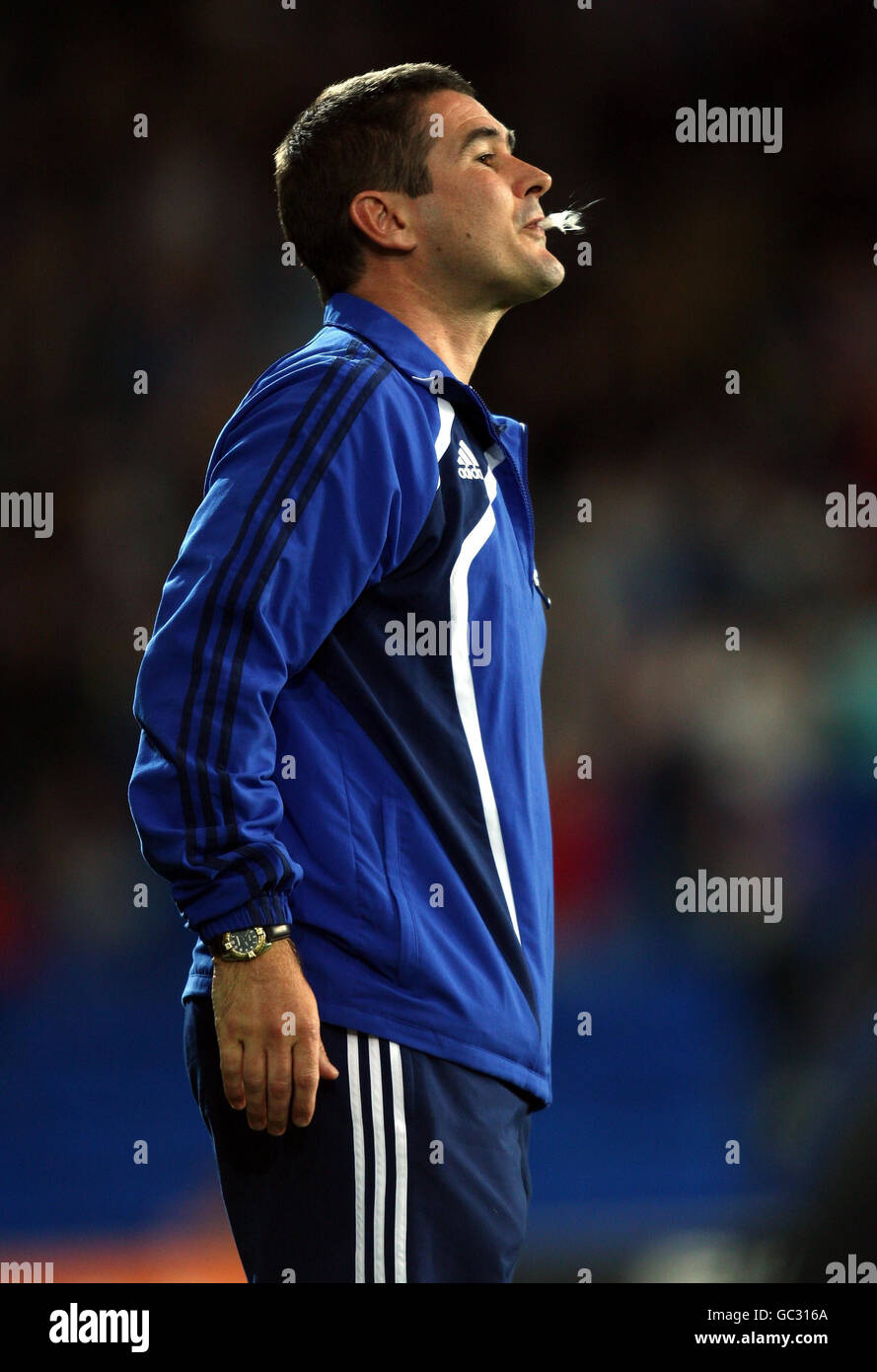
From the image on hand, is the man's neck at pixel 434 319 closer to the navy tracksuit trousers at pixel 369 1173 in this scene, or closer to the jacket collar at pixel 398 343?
the jacket collar at pixel 398 343

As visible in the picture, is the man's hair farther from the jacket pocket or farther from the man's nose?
the jacket pocket

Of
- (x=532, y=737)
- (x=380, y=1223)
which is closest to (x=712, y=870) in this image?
(x=532, y=737)

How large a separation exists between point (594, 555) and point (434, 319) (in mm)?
1599

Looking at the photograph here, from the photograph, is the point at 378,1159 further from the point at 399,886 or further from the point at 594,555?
the point at 594,555

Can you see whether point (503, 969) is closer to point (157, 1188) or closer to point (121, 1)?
point (157, 1188)

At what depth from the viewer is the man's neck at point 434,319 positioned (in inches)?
52.9

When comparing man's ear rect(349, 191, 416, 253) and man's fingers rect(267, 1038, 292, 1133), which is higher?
man's ear rect(349, 191, 416, 253)

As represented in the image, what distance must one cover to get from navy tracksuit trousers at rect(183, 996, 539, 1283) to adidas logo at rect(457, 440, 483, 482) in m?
0.45

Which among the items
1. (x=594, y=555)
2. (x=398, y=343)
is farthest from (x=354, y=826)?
(x=594, y=555)

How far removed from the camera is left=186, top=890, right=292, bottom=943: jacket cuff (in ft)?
3.30

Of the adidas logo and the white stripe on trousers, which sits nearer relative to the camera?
the white stripe on trousers

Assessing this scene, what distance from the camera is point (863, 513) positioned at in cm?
293

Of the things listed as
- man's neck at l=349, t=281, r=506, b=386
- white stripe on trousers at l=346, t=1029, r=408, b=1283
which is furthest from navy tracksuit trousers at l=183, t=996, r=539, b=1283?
man's neck at l=349, t=281, r=506, b=386

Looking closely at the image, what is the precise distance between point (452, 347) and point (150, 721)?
510 mm
